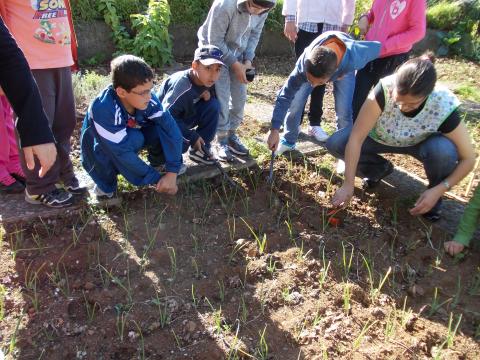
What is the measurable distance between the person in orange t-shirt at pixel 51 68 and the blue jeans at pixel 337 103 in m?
1.59

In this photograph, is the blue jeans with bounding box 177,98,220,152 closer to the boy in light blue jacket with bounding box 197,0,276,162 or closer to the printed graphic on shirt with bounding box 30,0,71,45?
the boy in light blue jacket with bounding box 197,0,276,162

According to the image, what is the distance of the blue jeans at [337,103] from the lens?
3312mm

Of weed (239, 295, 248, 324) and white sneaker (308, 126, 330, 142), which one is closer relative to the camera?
weed (239, 295, 248, 324)

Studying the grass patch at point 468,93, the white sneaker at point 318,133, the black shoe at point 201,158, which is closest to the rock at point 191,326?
the black shoe at point 201,158

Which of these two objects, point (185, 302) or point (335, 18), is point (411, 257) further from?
point (335, 18)

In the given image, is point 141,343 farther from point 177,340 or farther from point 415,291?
point 415,291

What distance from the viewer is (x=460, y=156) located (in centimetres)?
251

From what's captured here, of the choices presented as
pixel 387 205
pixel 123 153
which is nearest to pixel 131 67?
pixel 123 153

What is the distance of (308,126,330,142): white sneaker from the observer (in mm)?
3748

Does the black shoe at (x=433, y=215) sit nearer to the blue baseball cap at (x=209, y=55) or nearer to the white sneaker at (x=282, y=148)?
the white sneaker at (x=282, y=148)

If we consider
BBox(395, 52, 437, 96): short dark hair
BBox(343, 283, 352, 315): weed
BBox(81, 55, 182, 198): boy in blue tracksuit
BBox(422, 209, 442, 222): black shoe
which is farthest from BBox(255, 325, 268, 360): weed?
BBox(422, 209, 442, 222): black shoe

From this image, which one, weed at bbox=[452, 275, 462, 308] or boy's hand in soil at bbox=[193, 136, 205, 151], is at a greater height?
boy's hand in soil at bbox=[193, 136, 205, 151]

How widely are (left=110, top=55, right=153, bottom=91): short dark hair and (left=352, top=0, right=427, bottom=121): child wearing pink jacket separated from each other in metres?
1.81

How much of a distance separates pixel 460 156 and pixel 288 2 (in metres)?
2.01
